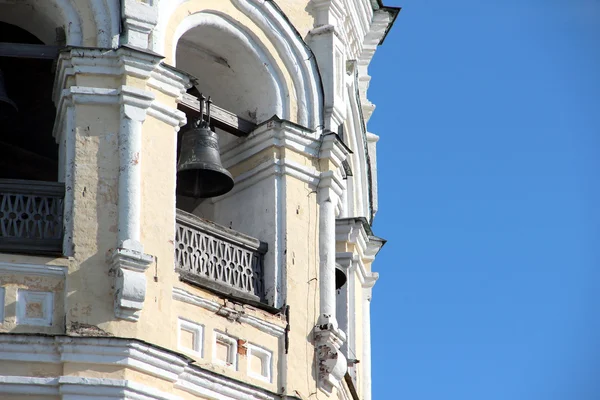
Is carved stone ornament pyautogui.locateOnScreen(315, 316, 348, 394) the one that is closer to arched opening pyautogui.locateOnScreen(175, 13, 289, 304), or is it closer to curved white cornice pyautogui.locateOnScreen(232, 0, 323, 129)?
arched opening pyautogui.locateOnScreen(175, 13, 289, 304)

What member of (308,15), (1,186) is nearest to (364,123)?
(308,15)

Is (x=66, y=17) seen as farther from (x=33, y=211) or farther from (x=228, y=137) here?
(x=228, y=137)

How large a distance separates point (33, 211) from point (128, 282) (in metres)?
1.05

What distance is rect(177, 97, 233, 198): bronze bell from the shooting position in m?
18.3

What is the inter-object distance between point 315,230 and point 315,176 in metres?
0.49

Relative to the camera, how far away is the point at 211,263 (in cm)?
1817

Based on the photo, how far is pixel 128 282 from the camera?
16906 millimetres

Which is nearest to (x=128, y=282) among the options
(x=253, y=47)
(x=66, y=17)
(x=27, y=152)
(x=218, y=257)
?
(x=218, y=257)

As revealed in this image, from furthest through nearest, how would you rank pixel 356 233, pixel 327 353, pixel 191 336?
1. pixel 356 233
2. pixel 327 353
3. pixel 191 336

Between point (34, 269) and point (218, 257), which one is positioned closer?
point (34, 269)

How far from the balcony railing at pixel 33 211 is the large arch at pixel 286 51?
2.41 m

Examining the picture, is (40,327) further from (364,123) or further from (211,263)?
(364,123)

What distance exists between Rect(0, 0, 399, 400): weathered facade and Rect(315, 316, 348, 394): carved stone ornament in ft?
0.05

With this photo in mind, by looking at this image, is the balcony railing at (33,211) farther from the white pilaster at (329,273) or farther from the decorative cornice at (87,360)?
the white pilaster at (329,273)
